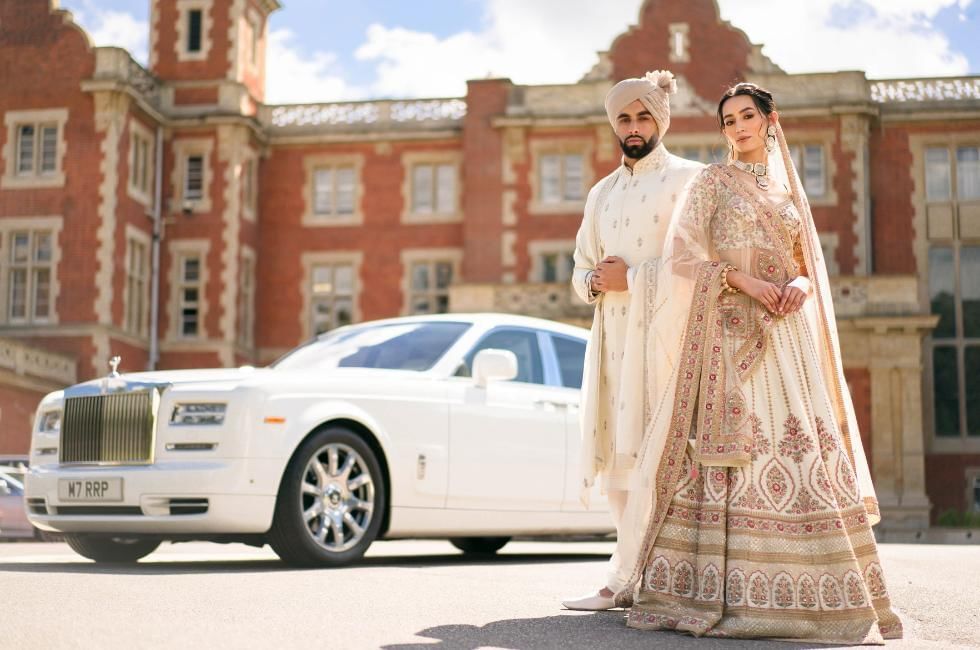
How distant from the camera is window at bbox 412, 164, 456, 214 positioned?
32.4 meters

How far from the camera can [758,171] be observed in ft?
17.6

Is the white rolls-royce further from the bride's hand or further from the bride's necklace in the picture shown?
the bride's hand

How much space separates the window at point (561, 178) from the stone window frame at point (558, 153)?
0.07 metres

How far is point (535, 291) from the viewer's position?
28.5 m

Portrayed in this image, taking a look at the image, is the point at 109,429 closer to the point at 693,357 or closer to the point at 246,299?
the point at 693,357

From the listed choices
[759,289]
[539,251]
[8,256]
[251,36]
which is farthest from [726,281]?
[251,36]

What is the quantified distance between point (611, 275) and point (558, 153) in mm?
25659

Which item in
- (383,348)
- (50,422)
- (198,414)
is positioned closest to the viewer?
(198,414)

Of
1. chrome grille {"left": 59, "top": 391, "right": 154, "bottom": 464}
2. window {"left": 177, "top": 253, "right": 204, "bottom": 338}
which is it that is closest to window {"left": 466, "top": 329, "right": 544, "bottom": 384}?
chrome grille {"left": 59, "top": 391, "right": 154, "bottom": 464}

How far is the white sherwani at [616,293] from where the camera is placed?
5.74m

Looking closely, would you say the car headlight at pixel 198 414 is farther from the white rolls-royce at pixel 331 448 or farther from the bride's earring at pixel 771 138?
Result: the bride's earring at pixel 771 138

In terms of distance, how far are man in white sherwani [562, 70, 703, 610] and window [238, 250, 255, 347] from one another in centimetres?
2627

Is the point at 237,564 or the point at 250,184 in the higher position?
the point at 250,184

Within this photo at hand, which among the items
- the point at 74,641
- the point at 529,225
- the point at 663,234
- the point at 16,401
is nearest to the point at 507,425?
the point at 663,234
